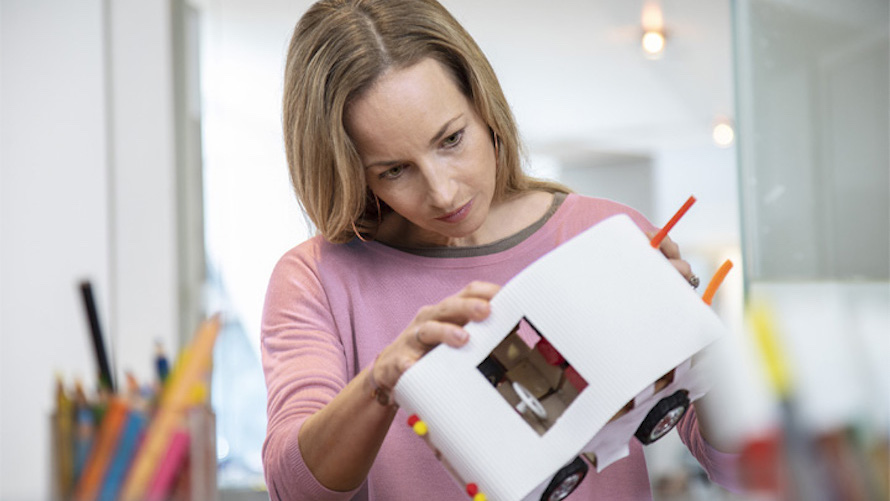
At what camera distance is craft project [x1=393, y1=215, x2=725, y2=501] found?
0.51 meters

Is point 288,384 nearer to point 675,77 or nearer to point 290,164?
point 290,164

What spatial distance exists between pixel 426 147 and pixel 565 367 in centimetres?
30

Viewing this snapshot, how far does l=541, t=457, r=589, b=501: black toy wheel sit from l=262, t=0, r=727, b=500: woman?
0.17 meters

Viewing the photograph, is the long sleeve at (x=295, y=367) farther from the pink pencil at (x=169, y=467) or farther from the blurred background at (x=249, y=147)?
the blurred background at (x=249, y=147)

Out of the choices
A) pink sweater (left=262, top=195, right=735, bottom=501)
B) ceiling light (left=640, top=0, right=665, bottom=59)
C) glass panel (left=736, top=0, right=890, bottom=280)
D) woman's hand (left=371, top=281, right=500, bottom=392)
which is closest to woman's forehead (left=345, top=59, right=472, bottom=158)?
pink sweater (left=262, top=195, right=735, bottom=501)

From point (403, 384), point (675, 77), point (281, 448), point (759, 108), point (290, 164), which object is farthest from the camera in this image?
point (675, 77)

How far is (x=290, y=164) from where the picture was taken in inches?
36.4

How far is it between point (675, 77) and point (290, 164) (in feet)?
5.17

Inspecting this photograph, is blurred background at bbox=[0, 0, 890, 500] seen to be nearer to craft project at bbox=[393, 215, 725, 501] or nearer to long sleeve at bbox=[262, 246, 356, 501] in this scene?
long sleeve at bbox=[262, 246, 356, 501]

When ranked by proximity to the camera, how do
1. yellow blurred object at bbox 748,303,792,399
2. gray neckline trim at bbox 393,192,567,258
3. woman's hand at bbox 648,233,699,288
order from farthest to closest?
gray neckline trim at bbox 393,192,567,258 → woman's hand at bbox 648,233,699,288 → yellow blurred object at bbox 748,303,792,399

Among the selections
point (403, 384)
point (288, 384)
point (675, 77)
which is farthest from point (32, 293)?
point (675, 77)

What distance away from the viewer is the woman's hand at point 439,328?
54 centimetres

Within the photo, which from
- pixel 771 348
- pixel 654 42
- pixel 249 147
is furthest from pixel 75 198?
pixel 771 348

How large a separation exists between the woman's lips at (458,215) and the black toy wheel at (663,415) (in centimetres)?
29
